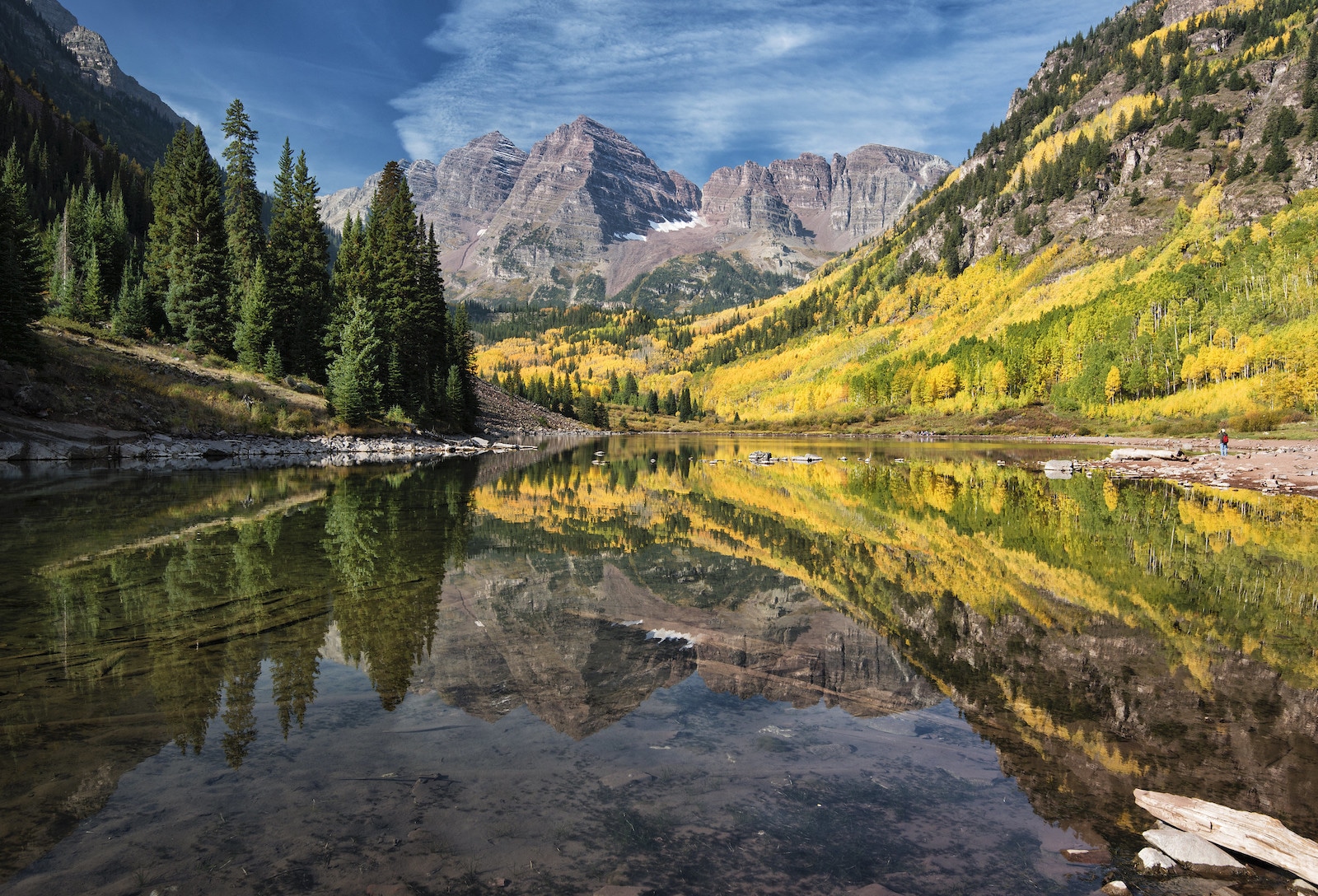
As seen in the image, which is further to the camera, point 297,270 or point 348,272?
point 348,272

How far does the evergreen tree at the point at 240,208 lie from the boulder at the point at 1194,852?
71.8 metres

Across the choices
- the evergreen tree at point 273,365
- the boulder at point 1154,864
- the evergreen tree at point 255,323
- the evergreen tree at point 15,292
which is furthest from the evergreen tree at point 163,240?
the boulder at point 1154,864

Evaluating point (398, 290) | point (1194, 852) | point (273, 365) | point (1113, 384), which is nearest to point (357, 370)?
point (273, 365)

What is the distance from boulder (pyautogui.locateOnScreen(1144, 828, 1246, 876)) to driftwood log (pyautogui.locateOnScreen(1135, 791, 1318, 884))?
0.43ft

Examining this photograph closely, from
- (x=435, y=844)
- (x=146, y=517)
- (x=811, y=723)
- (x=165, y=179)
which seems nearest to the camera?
(x=435, y=844)

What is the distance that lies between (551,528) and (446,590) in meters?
9.15

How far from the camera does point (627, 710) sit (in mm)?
8523

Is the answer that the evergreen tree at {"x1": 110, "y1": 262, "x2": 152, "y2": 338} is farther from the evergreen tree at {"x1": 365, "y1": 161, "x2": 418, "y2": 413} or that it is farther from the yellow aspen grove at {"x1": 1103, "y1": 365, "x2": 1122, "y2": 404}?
the yellow aspen grove at {"x1": 1103, "y1": 365, "x2": 1122, "y2": 404}

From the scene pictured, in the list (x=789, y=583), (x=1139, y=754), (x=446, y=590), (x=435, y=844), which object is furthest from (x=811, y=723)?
(x=446, y=590)

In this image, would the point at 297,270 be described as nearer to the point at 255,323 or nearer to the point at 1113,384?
the point at 255,323

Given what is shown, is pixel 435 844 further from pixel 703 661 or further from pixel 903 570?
pixel 903 570

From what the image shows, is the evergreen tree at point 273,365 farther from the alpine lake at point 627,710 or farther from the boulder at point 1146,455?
the boulder at point 1146,455

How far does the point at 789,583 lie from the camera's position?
15273 mm

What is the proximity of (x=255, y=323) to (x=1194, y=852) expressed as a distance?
67158mm
